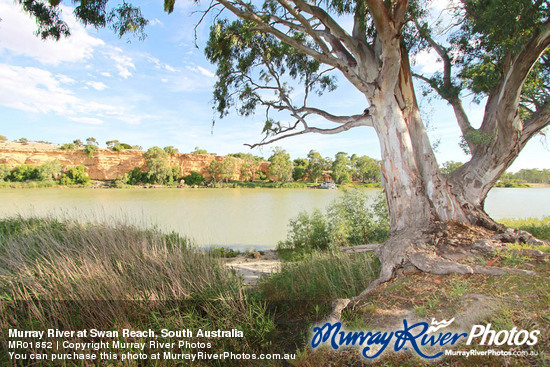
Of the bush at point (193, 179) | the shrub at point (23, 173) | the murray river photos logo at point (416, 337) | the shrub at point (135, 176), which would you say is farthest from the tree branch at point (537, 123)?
the shrub at point (23, 173)

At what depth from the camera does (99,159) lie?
39562mm

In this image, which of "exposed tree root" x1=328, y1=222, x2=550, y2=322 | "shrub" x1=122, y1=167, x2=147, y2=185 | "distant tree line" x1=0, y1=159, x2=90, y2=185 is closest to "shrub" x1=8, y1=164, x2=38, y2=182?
"distant tree line" x1=0, y1=159, x2=90, y2=185

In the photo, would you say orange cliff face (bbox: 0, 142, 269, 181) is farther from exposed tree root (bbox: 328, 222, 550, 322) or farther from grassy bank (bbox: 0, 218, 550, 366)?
grassy bank (bbox: 0, 218, 550, 366)

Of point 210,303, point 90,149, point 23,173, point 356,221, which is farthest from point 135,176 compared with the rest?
point 210,303

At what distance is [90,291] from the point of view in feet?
6.35

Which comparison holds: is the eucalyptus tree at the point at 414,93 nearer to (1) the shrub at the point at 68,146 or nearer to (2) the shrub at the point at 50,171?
(2) the shrub at the point at 50,171

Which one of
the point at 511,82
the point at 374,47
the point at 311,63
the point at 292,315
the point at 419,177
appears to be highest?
the point at 311,63

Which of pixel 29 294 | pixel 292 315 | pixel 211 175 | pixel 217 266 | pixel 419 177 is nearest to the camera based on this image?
pixel 29 294

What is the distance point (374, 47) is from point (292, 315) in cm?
388

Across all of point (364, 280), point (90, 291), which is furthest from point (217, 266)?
point (364, 280)

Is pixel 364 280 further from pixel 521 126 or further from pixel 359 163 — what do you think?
pixel 359 163

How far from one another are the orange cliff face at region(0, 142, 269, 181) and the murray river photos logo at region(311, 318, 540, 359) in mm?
42499

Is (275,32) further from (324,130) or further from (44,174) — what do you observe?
(44,174)

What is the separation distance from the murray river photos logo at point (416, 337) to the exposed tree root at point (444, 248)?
1.59ft
